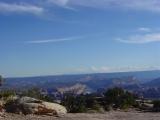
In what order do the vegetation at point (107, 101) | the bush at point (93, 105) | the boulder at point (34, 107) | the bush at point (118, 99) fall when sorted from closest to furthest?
the boulder at point (34, 107) → the bush at point (93, 105) → the vegetation at point (107, 101) → the bush at point (118, 99)

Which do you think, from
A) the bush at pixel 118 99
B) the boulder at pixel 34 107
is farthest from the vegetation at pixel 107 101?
the boulder at pixel 34 107

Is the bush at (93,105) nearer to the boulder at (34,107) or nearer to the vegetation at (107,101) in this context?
the vegetation at (107,101)

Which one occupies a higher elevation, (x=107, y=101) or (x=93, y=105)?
(x=107, y=101)

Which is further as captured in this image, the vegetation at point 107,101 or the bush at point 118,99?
the bush at point 118,99

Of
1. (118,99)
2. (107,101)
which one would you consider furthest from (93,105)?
(107,101)

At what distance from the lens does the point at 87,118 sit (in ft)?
92.1

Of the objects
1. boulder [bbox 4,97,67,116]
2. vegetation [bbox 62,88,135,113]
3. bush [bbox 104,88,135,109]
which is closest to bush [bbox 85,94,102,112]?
vegetation [bbox 62,88,135,113]

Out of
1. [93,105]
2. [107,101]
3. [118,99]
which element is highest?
[118,99]

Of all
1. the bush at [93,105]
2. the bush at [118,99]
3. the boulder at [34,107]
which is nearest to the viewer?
the boulder at [34,107]

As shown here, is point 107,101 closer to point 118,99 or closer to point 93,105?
point 118,99

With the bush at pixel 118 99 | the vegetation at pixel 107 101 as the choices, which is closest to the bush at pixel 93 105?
the vegetation at pixel 107 101

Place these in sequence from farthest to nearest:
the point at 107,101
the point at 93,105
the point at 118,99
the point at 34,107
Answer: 1. the point at 107,101
2. the point at 118,99
3. the point at 93,105
4. the point at 34,107

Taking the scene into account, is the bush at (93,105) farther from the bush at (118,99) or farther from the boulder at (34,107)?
the boulder at (34,107)

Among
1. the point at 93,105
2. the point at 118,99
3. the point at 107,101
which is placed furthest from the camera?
the point at 107,101
